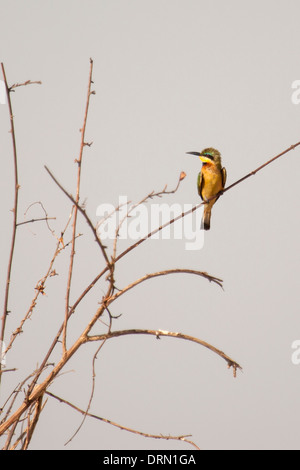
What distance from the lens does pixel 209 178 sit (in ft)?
14.9

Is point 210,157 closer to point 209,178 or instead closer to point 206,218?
point 209,178

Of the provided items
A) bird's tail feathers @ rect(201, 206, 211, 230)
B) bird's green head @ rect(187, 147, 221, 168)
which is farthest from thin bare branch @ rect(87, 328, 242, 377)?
bird's green head @ rect(187, 147, 221, 168)

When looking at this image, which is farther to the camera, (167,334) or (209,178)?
(209,178)

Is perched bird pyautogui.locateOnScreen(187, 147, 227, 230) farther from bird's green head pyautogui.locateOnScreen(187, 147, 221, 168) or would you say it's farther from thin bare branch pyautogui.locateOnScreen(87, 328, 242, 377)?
→ thin bare branch pyautogui.locateOnScreen(87, 328, 242, 377)

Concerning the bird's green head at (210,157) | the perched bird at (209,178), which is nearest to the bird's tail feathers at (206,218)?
the perched bird at (209,178)

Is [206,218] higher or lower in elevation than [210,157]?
lower

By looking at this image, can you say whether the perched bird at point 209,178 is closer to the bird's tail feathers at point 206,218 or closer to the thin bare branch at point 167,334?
the bird's tail feathers at point 206,218

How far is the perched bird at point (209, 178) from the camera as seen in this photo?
454 cm

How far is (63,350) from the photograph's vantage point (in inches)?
46.7

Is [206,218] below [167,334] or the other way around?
the other way around

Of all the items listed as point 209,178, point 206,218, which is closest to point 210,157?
point 209,178

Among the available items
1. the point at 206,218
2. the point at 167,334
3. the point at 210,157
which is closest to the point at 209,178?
the point at 210,157

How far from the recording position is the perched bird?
4535 mm

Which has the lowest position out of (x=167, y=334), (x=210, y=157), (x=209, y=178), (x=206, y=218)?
(x=167, y=334)
